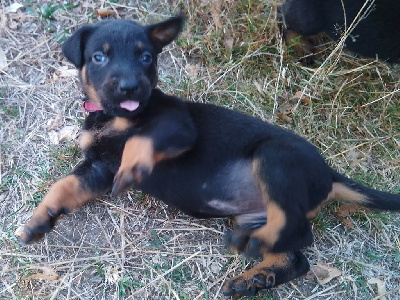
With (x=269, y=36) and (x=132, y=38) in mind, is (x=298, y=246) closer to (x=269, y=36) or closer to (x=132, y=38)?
(x=132, y=38)

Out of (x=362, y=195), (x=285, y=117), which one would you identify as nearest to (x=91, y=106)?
(x=285, y=117)

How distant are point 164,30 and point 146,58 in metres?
0.27

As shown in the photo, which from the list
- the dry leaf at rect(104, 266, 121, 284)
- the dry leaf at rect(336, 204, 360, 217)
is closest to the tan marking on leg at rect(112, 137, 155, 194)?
the dry leaf at rect(104, 266, 121, 284)

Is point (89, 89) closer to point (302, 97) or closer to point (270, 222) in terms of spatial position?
point (270, 222)

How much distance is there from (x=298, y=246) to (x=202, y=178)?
2.45 feet

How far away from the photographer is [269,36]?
4.81m

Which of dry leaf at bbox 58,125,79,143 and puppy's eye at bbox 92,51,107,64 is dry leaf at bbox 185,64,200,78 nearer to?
dry leaf at bbox 58,125,79,143

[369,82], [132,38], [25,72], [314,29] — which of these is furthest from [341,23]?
[25,72]

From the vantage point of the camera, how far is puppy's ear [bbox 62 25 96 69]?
129 inches

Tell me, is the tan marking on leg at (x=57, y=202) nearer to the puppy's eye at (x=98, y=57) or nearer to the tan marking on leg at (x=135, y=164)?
the tan marking on leg at (x=135, y=164)

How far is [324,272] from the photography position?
139 inches

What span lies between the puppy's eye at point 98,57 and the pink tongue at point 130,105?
1.04 feet

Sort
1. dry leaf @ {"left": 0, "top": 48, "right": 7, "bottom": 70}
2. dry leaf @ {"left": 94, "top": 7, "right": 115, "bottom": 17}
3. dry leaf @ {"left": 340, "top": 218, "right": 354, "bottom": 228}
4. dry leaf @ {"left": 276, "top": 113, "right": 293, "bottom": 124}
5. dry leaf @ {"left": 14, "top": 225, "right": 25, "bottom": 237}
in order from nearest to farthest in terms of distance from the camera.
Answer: dry leaf @ {"left": 14, "top": 225, "right": 25, "bottom": 237}
dry leaf @ {"left": 340, "top": 218, "right": 354, "bottom": 228}
dry leaf @ {"left": 276, "top": 113, "right": 293, "bottom": 124}
dry leaf @ {"left": 0, "top": 48, "right": 7, "bottom": 70}
dry leaf @ {"left": 94, "top": 7, "right": 115, "bottom": 17}

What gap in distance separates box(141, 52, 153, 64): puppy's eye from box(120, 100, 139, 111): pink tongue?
0.31 m
